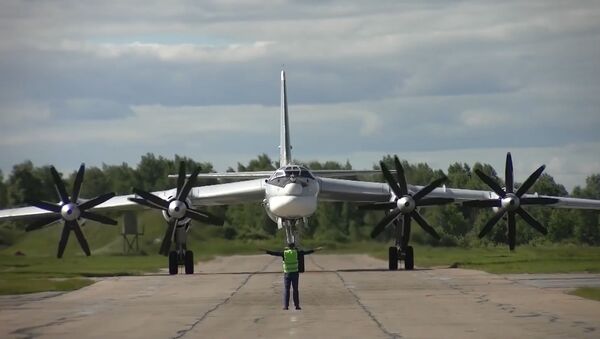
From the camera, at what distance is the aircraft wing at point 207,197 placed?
42406 millimetres

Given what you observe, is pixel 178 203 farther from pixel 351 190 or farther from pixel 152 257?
pixel 152 257

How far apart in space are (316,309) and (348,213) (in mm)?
34639

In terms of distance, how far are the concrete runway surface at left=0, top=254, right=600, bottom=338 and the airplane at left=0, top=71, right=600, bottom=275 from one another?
2568 millimetres

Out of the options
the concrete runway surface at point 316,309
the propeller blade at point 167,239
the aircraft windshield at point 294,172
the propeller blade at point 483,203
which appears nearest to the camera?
the concrete runway surface at point 316,309

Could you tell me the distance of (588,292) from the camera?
2794 centimetres

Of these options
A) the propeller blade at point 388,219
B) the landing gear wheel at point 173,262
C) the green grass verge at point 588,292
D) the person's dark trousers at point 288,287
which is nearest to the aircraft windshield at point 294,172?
the propeller blade at point 388,219

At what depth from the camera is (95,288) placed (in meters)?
34.3

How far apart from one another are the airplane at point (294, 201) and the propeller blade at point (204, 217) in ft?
0.11

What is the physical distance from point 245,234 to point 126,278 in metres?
24.3

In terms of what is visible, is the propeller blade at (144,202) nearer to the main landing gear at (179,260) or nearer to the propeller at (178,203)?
the propeller at (178,203)

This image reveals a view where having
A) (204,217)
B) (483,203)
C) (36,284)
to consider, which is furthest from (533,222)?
(36,284)

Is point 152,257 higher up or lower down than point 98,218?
lower down

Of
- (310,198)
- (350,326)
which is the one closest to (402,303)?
(350,326)

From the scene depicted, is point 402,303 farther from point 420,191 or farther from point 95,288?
point 420,191
